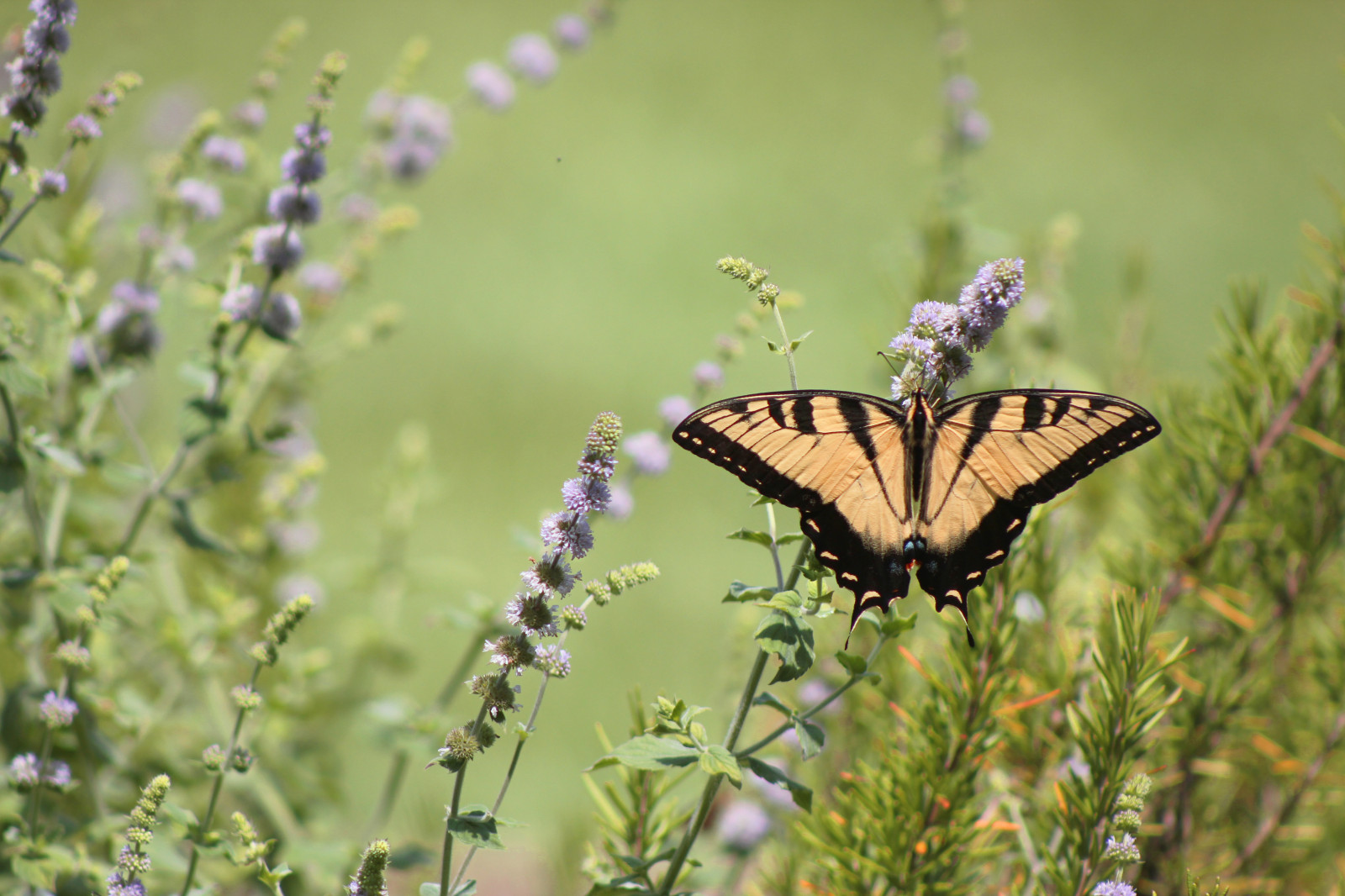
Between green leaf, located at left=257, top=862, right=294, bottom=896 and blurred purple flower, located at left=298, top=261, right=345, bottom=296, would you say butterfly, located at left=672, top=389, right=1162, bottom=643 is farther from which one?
blurred purple flower, located at left=298, top=261, right=345, bottom=296

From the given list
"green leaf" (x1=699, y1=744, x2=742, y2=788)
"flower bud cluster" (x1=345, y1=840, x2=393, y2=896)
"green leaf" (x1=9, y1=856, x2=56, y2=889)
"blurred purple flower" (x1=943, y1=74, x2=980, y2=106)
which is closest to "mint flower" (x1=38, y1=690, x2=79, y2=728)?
"green leaf" (x1=9, y1=856, x2=56, y2=889)

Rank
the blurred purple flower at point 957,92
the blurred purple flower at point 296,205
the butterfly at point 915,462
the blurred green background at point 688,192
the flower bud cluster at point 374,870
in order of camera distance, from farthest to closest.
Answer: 1. the blurred green background at point 688,192
2. the blurred purple flower at point 957,92
3. the blurred purple flower at point 296,205
4. the butterfly at point 915,462
5. the flower bud cluster at point 374,870

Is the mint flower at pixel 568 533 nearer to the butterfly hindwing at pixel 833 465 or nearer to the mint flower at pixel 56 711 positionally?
the butterfly hindwing at pixel 833 465

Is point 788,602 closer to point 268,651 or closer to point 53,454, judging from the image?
point 268,651

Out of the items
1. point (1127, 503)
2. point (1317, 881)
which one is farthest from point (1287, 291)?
point (1317, 881)

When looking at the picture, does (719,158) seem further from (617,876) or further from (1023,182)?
(617,876)

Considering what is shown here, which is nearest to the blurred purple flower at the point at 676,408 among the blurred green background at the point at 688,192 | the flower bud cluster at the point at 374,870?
the flower bud cluster at the point at 374,870
